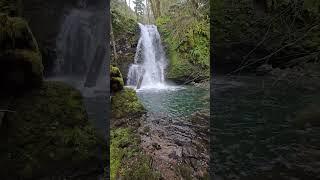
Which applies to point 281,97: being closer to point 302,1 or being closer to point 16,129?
point 302,1

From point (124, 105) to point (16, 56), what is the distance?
2861 millimetres

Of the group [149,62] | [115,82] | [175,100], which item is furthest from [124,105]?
[149,62]

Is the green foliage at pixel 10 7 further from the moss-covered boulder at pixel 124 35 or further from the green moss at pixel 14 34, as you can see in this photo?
the moss-covered boulder at pixel 124 35

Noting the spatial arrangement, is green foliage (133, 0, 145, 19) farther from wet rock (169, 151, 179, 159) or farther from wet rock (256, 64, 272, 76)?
wet rock (169, 151, 179, 159)

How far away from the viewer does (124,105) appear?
21.6 ft

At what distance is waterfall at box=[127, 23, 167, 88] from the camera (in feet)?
35.6

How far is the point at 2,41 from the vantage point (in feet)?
12.8

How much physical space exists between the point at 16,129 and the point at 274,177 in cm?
335

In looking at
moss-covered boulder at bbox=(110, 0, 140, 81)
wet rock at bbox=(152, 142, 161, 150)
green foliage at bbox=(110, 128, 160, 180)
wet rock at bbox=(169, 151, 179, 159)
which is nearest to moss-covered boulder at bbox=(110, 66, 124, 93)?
green foliage at bbox=(110, 128, 160, 180)

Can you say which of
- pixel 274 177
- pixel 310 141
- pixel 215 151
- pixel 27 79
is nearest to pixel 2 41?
pixel 27 79

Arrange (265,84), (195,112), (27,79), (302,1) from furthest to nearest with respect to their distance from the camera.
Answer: (195,112)
(265,84)
(27,79)
(302,1)

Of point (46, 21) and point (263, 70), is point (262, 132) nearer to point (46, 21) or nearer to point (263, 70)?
point (263, 70)

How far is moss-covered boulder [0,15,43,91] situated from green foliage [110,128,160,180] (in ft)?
6.24

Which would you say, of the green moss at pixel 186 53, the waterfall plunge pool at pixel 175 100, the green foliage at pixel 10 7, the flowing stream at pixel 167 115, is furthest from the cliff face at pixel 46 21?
the green moss at pixel 186 53
